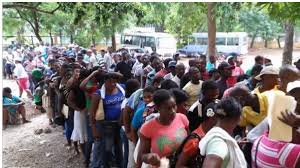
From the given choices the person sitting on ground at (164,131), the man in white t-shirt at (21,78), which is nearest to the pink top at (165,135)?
the person sitting on ground at (164,131)

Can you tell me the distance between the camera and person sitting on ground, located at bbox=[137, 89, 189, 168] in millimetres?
3223

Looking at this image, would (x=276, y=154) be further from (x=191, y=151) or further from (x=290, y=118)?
(x=191, y=151)

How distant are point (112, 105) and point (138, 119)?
1.10 meters

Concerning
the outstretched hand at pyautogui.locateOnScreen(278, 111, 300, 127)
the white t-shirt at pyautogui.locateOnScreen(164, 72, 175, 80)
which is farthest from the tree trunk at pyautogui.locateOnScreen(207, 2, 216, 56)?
the outstretched hand at pyautogui.locateOnScreen(278, 111, 300, 127)

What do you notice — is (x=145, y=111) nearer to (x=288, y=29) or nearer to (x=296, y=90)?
(x=296, y=90)

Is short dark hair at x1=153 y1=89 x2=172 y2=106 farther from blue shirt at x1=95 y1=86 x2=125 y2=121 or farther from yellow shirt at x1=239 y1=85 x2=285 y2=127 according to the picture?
blue shirt at x1=95 y1=86 x2=125 y2=121

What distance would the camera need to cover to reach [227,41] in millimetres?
34469

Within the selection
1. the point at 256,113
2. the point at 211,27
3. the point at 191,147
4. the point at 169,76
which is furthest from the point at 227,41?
the point at 191,147

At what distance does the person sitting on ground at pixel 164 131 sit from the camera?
322 centimetres

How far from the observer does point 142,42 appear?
101 feet

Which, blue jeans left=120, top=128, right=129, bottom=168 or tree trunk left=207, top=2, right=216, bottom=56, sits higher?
tree trunk left=207, top=2, right=216, bottom=56

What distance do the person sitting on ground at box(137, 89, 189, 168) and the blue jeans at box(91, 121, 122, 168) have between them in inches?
83.7

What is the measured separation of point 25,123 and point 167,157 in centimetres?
787

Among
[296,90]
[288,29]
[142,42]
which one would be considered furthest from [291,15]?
[142,42]
